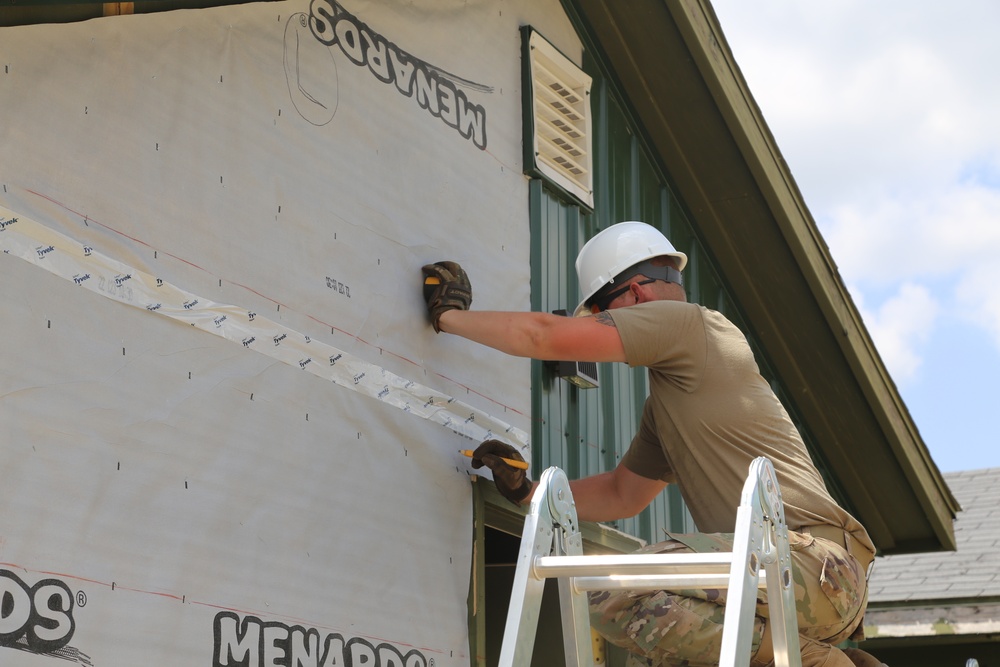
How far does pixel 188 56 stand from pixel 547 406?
2.42 metres

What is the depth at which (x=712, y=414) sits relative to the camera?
4.07m

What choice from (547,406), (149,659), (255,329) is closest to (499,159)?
(547,406)

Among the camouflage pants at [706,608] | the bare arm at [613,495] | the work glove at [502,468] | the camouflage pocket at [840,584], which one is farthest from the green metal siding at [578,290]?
the camouflage pocket at [840,584]

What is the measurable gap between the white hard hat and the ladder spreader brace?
5.73 ft

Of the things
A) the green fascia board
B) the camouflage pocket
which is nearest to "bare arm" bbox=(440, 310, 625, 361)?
the camouflage pocket

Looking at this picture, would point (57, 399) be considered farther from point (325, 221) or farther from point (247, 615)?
point (325, 221)

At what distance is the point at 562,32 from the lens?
6363 millimetres

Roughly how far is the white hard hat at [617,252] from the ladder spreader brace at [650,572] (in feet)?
5.73

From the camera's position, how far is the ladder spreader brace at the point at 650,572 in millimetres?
2764

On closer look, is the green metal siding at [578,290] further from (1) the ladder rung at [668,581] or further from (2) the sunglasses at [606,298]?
(1) the ladder rung at [668,581]

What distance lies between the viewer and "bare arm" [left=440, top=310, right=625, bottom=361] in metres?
4.08

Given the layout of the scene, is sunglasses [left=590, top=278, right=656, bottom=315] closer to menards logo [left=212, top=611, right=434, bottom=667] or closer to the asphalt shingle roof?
menards logo [left=212, top=611, right=434, bottom=667]

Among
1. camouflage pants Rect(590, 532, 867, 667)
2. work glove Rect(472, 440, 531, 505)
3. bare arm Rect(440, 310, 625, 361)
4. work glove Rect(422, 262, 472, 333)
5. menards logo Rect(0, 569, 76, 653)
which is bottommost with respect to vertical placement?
menards logo Rect(0, 569, 76, 653)

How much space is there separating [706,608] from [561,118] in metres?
3.22
